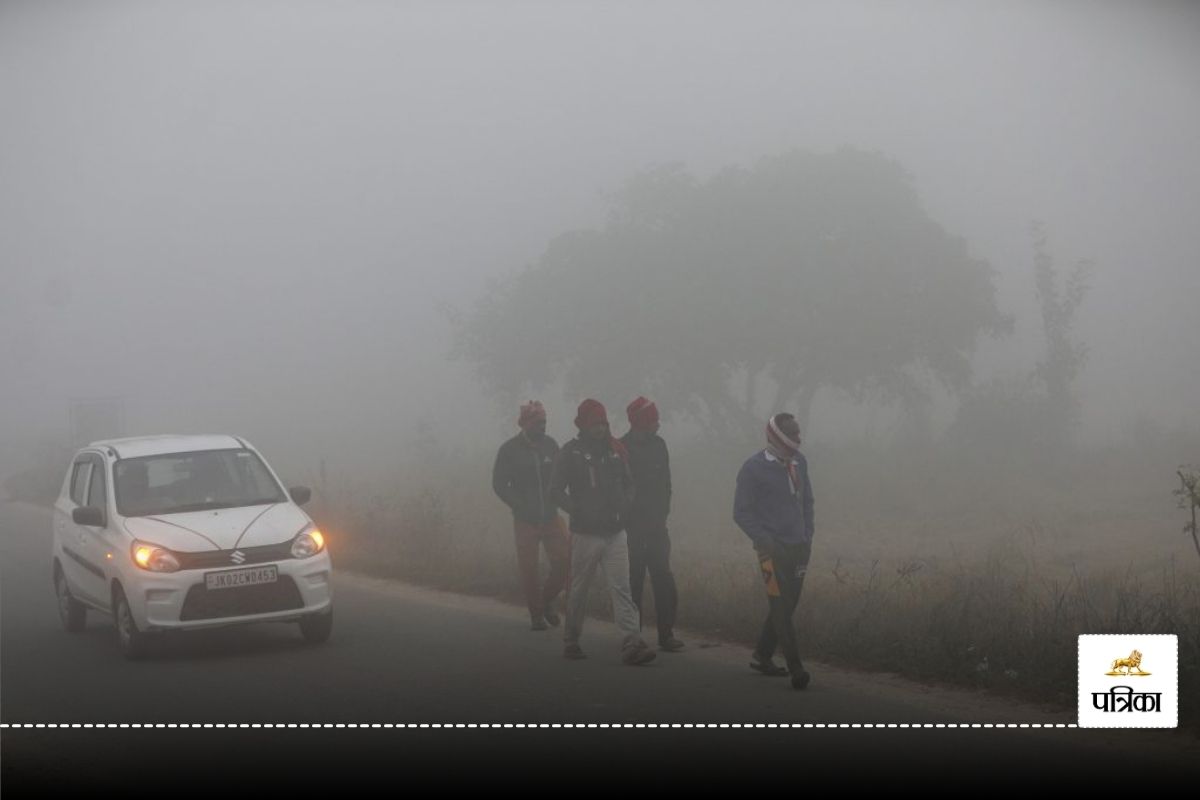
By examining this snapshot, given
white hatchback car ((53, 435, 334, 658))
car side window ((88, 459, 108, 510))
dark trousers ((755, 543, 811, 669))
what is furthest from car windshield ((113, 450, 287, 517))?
dark trousers ((755, 543, 811, 669))

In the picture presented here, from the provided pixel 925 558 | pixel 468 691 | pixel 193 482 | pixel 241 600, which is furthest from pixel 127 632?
pixel 925 558

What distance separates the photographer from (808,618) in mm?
11773

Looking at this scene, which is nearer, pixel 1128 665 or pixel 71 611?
pixel 1128 665

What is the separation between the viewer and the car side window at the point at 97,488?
40.5 feet

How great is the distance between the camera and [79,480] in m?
13.6

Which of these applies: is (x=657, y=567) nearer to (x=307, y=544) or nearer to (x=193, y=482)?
(x=307, y=544)

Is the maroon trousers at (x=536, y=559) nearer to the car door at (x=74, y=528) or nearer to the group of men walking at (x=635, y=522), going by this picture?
the group of men walking at (x=635, y=522)

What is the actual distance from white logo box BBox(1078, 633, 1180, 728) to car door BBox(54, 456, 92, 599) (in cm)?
842

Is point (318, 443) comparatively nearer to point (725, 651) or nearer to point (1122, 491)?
point (1122, 491)

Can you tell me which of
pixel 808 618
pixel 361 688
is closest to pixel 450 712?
pixel 361 688

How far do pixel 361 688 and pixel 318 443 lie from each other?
59637mm

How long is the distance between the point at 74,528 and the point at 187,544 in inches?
92.0

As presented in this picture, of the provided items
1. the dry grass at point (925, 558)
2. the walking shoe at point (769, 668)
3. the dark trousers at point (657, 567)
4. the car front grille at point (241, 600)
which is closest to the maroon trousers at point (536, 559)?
the dry grass at point (925, 558)

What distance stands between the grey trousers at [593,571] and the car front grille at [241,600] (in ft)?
7.18
